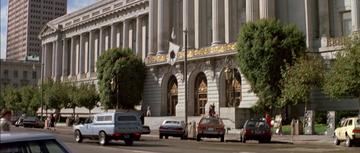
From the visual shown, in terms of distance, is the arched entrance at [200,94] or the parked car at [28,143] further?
the arched entrance at [200,94]

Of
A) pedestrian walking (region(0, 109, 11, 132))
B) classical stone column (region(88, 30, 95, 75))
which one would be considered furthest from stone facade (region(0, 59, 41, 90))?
pedestrian walking (region(0, 109, 11, 132))

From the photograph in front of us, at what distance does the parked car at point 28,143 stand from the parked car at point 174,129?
1225 inches

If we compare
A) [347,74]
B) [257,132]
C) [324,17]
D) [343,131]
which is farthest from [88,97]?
[343,131]

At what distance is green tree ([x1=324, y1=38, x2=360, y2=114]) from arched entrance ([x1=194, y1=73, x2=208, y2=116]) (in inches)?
941

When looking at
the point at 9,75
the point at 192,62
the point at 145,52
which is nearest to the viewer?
the point at 192,62

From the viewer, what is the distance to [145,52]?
79562 millimetres

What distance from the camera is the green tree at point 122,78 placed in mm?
66812

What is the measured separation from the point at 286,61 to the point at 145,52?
3622cm

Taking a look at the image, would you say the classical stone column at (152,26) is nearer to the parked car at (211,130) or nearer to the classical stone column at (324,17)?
the classical stone column at (324,17)

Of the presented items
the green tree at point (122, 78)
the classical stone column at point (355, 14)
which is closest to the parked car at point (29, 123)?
the green tree at point (122, 78)

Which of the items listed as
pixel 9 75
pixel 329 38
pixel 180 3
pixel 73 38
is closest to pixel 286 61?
pixel 329 38

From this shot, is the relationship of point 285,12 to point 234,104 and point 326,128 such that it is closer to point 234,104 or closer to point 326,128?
point 234,104

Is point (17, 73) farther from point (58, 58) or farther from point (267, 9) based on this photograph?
point (267, 9)

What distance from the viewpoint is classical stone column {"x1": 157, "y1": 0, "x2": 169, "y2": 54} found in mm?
67312
